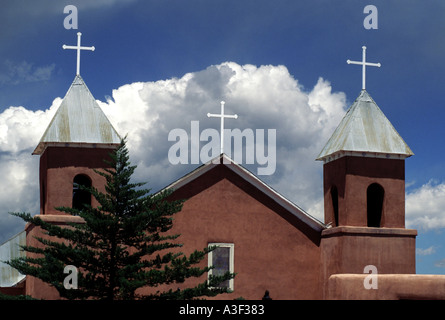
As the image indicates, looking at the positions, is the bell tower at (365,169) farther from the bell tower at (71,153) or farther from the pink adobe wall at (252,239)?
the bell tower at (71,153)

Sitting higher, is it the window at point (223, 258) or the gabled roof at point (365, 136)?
the gabled roof at point (365, 136)

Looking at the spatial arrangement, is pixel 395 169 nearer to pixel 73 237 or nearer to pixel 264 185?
pixel 264 185

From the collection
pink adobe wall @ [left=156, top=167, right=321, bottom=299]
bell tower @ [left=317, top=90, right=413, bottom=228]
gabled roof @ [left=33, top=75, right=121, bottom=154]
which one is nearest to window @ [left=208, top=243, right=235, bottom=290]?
pink adobe wall @ [left=156, top=167, right=321, bottom=299]

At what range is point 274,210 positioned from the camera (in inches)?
949

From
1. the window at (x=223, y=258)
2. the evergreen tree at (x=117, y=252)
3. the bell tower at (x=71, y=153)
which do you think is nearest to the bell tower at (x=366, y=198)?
the window at (x=223, y=258)

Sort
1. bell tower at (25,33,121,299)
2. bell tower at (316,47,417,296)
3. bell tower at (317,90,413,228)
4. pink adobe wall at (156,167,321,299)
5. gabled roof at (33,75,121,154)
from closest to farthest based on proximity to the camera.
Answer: bell tower at (25,33,121,299) < gabled roof at (33,75,121,154) < pink adobe wall at (156,167,321,299) < bell tower at (316,47,417,296) < bell tower at (317,90,413,228)

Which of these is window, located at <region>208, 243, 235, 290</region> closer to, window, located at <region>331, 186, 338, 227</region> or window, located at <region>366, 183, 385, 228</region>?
window, located at <region>331, 186, 338, 227</region>

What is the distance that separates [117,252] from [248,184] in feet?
18.1

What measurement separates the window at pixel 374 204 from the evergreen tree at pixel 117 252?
6.93 metres

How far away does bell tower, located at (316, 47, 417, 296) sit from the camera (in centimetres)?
2359

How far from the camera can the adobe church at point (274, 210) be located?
74.7 feet

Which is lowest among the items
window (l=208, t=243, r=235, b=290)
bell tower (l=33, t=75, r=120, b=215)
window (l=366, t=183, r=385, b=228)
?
window (l=208, t=243, r=235, b=290)

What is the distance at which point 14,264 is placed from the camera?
66.5 ft

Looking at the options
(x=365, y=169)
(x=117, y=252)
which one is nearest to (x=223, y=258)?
(x=117, y=252)
